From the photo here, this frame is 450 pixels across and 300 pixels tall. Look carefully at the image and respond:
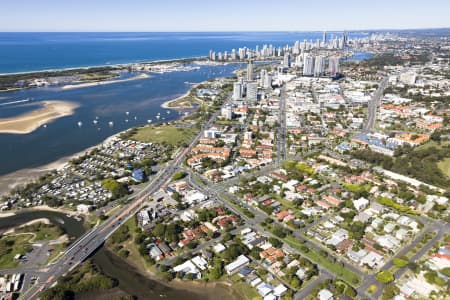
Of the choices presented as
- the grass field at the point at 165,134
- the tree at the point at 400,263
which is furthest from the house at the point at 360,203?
the grass field at the point at 165,134

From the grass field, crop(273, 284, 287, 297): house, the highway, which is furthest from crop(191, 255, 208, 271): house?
the grass field

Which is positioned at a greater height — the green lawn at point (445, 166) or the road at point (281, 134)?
the road at point (281, 134)

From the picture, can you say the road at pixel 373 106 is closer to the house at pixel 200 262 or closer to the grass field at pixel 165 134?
the grass field at pixel 165 134

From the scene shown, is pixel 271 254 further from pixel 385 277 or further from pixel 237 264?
pixel 385 277

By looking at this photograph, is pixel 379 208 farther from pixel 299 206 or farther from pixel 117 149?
pixel 117 149

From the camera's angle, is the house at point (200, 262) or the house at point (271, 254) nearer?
the house at point (200, 262)

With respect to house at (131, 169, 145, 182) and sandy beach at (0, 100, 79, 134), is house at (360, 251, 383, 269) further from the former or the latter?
sandy beach at (0, 100, 79, 134)

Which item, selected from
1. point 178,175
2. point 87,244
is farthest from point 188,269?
point 178,175
